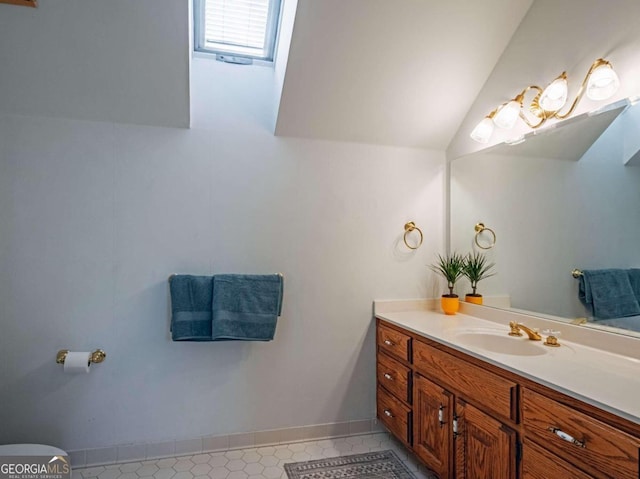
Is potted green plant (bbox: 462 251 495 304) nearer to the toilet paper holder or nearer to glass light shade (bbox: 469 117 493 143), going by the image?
glass light shade (bbox: 469 117 493 143)

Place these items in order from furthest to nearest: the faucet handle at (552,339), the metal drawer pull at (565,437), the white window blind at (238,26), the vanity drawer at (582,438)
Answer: the white window blind at (238,26) → the faucet handle at (552,339) → the metal drawer pull at (565,437) → the vanity drawer at (582,438)

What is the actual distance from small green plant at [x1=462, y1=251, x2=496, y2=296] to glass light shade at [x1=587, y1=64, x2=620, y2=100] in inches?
38.6

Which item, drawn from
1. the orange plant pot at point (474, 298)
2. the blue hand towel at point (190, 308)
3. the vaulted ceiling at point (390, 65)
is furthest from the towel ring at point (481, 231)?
the blue hand towel at point (190, 308)

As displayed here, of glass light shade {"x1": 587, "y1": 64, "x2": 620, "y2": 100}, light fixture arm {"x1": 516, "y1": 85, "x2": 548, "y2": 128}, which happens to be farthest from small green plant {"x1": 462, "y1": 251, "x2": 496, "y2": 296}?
glass light shade {"x1": 587, "y1": 64, "x2": 620, "y2": 100}

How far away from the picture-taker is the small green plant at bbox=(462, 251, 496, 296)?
88.9 inches

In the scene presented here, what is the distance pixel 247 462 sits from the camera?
6.85 ft

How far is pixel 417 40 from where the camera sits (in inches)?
77.0

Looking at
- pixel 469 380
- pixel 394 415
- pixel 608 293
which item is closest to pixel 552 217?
pixel 608 293

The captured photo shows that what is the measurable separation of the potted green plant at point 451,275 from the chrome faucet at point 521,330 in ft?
1.57

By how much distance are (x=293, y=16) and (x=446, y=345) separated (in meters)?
1.66

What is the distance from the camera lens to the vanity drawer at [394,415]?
2.05 metres

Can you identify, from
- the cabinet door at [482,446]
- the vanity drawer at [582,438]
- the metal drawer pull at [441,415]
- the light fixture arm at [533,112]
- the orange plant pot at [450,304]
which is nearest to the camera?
the vanity drawer at [582,438]

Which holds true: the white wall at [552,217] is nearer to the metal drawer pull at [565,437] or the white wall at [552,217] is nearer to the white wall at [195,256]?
the white wall at [195,256]

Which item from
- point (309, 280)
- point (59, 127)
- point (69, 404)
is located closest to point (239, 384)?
point (309, 280)
